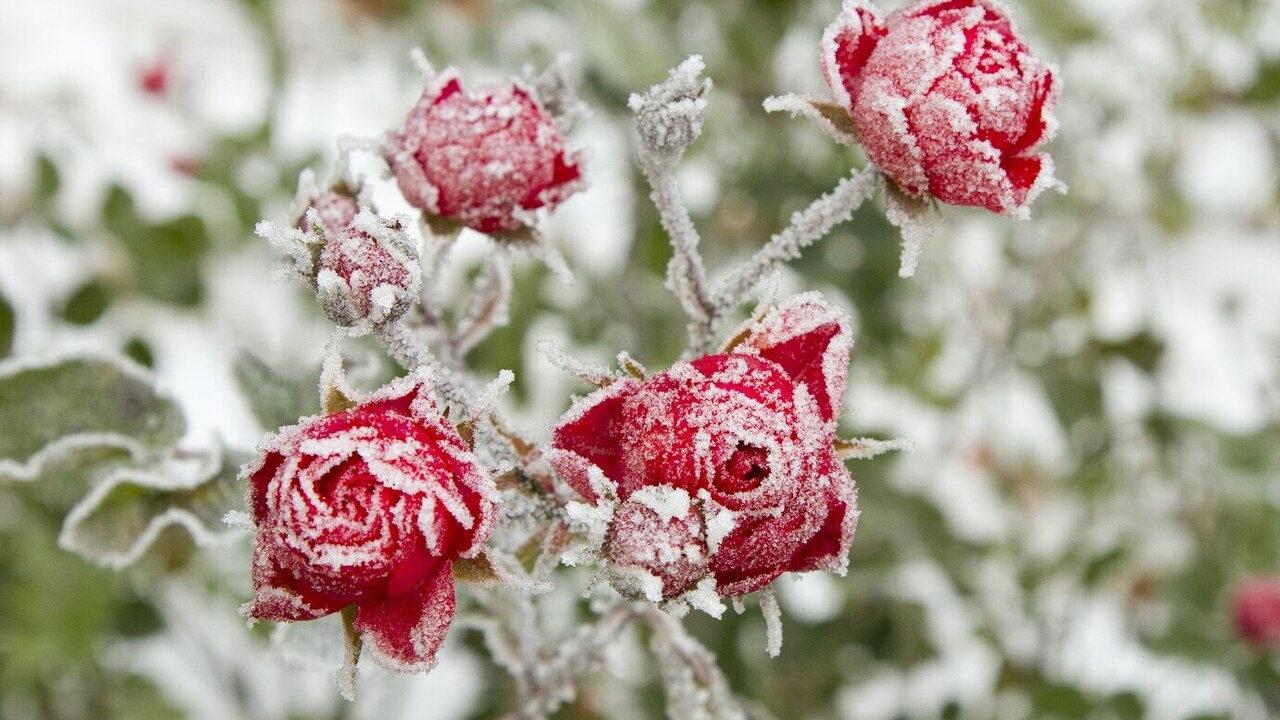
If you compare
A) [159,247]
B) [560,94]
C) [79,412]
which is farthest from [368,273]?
[159,247]

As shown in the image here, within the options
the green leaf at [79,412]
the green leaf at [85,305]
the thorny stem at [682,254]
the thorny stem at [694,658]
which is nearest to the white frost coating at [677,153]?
the thorny stem at [682,254]

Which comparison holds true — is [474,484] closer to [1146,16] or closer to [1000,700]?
[1000,700]

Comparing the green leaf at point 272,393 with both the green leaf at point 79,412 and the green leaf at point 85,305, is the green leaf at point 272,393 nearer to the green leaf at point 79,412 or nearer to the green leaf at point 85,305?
the green leaf at point 79,412

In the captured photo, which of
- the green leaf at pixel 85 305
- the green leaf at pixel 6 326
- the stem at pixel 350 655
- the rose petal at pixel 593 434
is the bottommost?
the green leaf at pixel 85 305

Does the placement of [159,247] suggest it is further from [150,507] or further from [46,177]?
[150,507]

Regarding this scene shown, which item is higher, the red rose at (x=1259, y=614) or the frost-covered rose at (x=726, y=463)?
the frost-covered rose at (x=726, y=463)

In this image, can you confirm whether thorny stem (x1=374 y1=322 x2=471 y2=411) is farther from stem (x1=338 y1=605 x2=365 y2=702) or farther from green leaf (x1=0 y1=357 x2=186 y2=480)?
green leaf (x1=0 y1=357 x2=186 y2=480)
